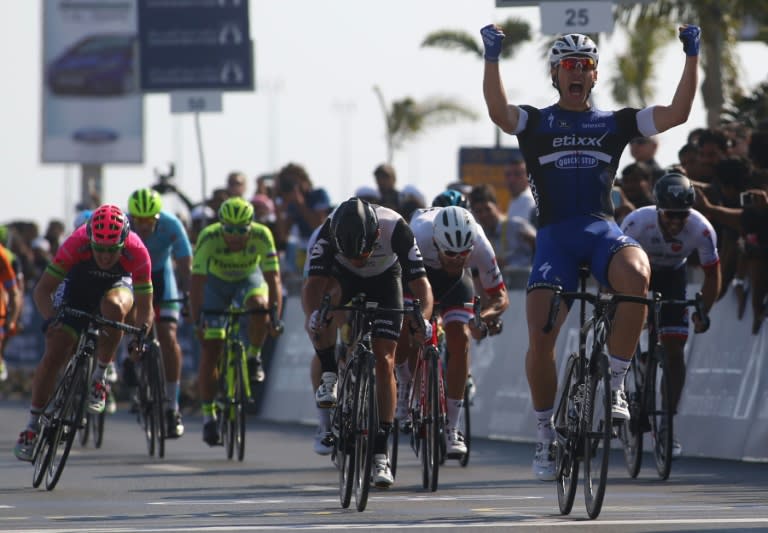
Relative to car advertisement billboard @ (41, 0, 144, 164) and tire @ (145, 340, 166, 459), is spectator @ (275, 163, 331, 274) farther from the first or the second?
car advertisement billboard @ (41, 0, 144, 164)

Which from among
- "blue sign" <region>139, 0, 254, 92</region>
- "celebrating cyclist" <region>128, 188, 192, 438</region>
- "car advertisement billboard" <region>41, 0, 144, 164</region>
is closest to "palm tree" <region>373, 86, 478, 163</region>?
"car advertisement billboard" <region>41, 0, 144, 164</region>

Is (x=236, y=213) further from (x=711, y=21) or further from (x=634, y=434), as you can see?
(x=711, y=21)

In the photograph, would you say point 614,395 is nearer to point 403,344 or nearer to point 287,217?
point 403,344

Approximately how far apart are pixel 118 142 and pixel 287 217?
92.8ft

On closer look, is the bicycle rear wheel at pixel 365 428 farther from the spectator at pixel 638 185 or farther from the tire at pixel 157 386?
the spectator at pixel 638 185

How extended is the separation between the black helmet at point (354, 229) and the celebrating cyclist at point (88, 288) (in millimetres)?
2570

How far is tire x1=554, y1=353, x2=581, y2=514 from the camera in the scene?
11.7 m

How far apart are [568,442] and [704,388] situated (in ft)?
18.1

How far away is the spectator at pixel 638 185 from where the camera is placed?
1836cm

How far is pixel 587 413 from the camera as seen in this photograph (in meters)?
11.6

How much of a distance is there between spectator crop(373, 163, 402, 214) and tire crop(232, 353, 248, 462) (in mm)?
4506

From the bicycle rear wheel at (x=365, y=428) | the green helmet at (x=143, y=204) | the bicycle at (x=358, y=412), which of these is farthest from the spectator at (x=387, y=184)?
the bicycle rear wheel at (x=365, y=428)

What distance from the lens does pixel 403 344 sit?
49.9 feet

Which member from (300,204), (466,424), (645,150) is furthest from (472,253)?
(300,204)
